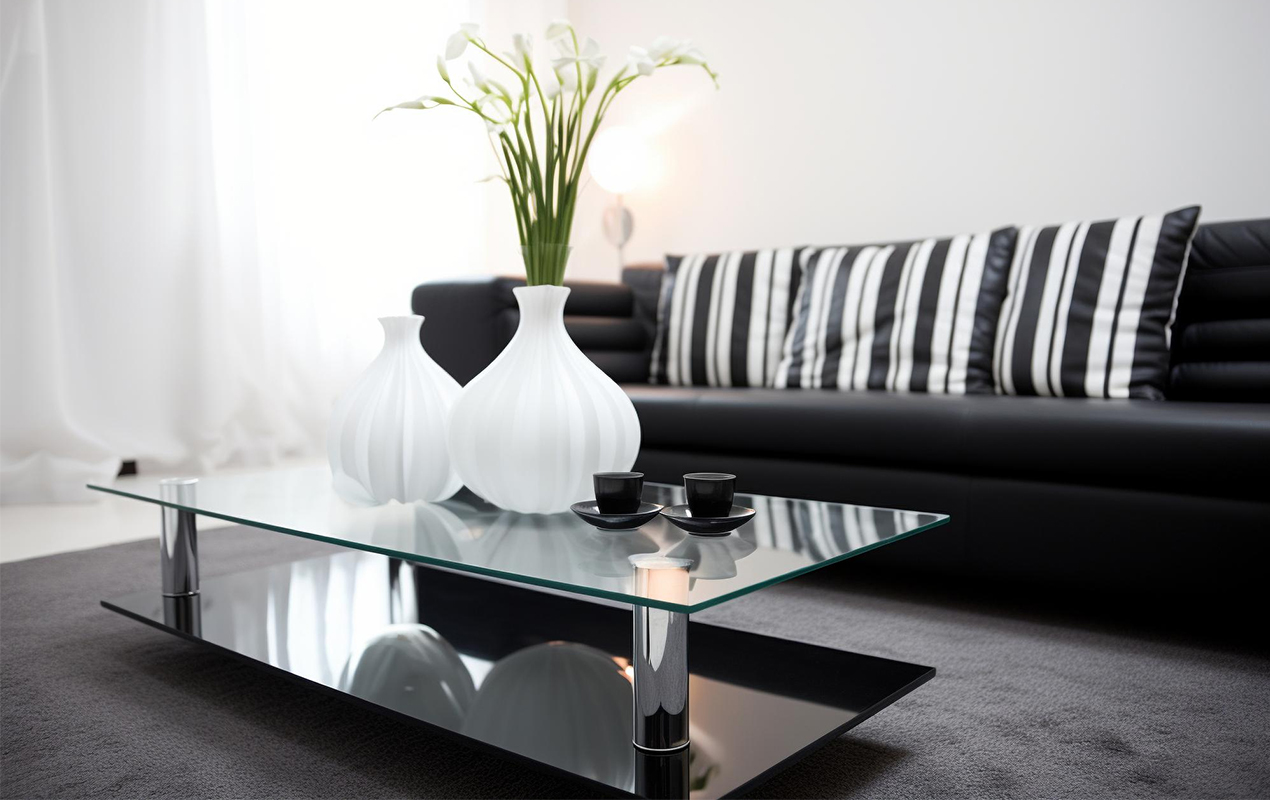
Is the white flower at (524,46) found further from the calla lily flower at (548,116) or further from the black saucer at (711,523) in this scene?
the black saucer at (711,523)

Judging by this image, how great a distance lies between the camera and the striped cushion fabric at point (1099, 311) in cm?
217

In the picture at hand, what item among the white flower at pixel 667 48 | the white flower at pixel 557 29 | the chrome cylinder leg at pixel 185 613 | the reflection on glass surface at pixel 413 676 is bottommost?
the chrome cylinder leg at pixel 185 613

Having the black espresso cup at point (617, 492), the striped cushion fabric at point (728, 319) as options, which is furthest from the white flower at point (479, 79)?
the striped cushion fabric at point (728, 319)

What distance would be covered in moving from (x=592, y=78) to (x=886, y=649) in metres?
1.08

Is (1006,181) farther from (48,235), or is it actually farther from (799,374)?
(48,235)

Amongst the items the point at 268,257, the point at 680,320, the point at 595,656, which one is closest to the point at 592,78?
the point at 595,656

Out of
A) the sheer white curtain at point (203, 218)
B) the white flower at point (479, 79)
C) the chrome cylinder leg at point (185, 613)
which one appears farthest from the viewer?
the sheer white curtain at point (203, 218)

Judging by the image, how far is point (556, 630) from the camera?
4.71 feet

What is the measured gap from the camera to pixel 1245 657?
159 centimetres

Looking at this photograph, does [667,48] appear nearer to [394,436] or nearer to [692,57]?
[692,57]

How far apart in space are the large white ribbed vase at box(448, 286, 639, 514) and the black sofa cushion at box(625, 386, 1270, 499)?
2.63ft

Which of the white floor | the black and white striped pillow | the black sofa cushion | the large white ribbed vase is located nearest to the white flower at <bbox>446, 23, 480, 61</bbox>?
the large white ribbed vase

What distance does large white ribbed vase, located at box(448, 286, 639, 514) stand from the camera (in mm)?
1332

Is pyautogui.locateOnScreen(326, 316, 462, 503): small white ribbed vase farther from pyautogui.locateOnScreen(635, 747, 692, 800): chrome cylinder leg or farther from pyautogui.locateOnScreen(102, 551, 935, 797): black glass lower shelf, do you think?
pyautogui.locateOnScreen(635, 747, 692, 800): chrome cylinder leg
